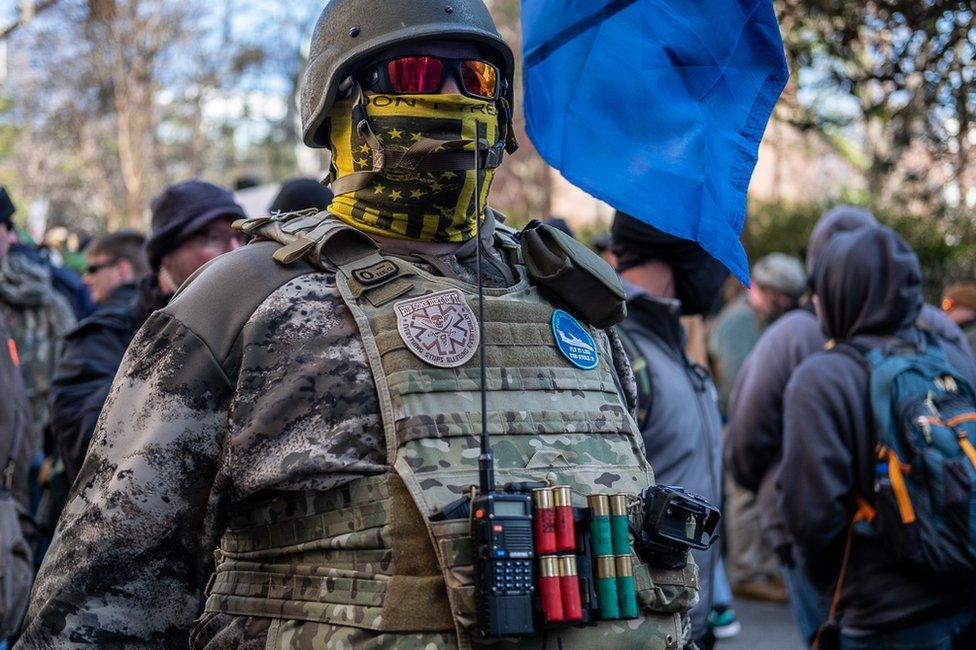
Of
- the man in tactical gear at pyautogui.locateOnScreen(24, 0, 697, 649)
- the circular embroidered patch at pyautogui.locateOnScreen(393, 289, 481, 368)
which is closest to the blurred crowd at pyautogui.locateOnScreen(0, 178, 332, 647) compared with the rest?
the man in tactical gear at pyautogui.locateOnScreen(24, 0, 697, 649)

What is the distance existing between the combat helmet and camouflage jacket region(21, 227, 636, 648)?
49cm

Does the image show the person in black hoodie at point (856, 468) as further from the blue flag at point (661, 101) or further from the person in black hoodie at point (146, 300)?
the person in black hoodie at point (146, 300)

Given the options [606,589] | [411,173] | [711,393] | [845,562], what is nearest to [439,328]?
[411,173]

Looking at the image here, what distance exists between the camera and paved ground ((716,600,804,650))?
809 cm

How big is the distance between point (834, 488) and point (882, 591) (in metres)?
0.39

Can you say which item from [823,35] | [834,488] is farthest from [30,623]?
[823,35]

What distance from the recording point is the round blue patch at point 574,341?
2.58 m

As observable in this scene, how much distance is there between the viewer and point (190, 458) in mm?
2303

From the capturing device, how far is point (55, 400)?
4.61 meters

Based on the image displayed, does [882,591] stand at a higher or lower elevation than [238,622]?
higher

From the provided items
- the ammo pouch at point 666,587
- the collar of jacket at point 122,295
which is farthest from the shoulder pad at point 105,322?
the ammo pouch at point 666,587

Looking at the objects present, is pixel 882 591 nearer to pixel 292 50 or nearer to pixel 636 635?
pixel 636 635

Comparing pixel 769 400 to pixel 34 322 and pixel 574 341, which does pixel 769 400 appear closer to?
pixel 574 341

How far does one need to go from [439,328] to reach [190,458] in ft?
1.72
